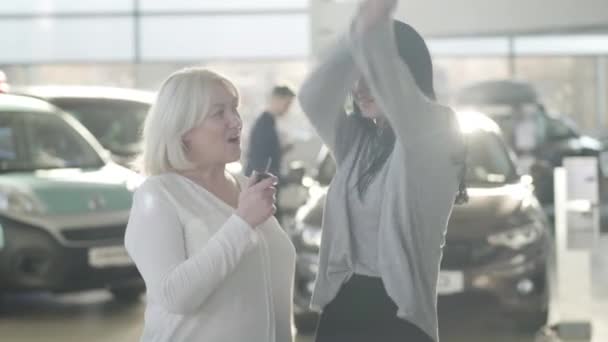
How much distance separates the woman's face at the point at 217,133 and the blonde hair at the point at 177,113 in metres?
0.02

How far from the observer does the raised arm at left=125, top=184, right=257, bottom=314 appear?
301cm

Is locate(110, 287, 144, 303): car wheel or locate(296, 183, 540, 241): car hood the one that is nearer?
locate(296, 183, 540, 241): car hood

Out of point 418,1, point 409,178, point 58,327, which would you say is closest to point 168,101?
point 409,178

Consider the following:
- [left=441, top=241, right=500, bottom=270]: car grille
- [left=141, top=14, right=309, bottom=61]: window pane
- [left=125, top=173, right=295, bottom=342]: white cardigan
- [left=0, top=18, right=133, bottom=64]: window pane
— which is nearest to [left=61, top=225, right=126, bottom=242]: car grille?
[left=441, top=241, right=500, bottom=270]: car grille

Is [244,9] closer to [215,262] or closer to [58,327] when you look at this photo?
[58,327]

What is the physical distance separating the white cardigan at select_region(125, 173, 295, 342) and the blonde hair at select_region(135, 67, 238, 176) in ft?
0.19

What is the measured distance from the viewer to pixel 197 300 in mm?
3031

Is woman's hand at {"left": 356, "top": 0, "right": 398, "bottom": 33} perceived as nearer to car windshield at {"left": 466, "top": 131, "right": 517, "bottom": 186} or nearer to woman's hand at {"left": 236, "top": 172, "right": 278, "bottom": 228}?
woman's hand at {"left": 236, "top": 172, "right": 278, "bottom": 228}

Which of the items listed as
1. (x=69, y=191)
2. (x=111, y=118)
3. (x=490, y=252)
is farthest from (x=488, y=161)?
(x=111, y=118)

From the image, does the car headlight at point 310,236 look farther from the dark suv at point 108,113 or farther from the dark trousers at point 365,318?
the dark trousers at point 365,318

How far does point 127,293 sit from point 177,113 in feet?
23.1

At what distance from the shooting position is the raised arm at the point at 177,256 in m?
3.01

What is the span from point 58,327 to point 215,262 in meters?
5.99

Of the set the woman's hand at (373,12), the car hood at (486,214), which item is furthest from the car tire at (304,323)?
the woman's hand at (373,12)
